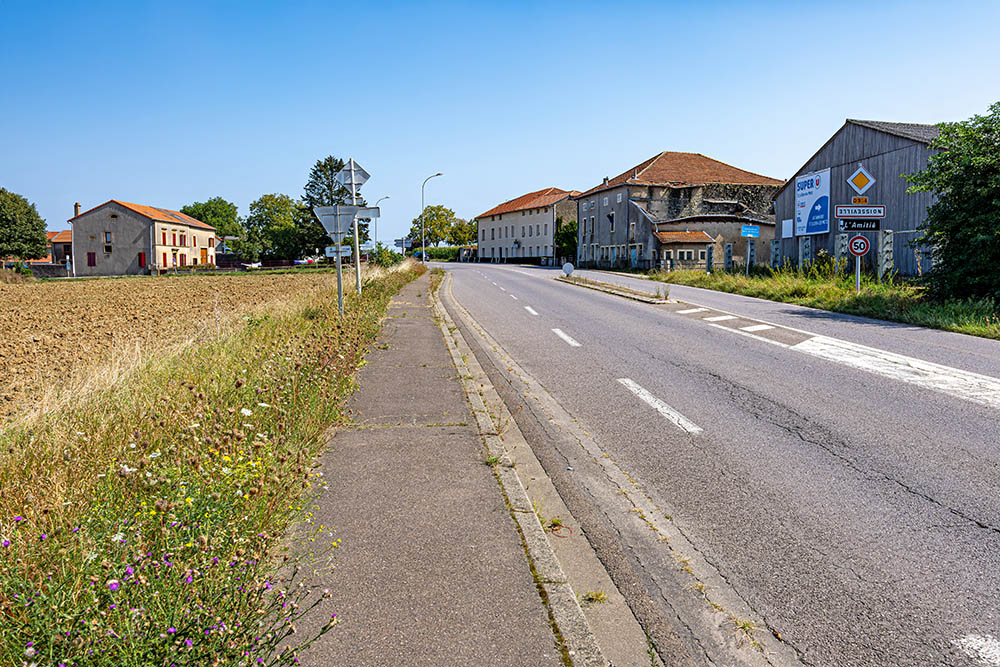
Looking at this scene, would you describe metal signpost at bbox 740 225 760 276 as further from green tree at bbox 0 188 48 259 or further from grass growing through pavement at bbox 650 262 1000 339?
green tree at bbox 0 188 48 259

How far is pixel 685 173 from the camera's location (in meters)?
58.4

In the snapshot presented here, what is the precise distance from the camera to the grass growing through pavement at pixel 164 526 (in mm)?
2270

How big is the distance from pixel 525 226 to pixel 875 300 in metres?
83.5

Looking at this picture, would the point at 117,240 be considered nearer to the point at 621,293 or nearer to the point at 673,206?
the point at 673,206

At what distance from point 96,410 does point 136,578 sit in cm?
327

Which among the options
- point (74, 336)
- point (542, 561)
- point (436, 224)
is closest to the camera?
point (542, 561)

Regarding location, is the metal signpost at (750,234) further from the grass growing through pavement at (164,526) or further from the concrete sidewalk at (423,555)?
the grass growing through pavement at (164,526)

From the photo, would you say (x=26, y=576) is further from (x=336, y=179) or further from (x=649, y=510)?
(x=336, y=179)

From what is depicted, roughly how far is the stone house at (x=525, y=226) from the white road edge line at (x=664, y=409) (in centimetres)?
7297

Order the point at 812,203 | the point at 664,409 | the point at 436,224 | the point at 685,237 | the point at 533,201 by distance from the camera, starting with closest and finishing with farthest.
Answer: the point at 664,409
the point at 812,203
the point at 685,237
the point at 533,201
the point at 436,224

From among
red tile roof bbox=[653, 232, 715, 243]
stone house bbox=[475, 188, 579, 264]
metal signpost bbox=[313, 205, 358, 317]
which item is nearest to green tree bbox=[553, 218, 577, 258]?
stone house bbox=[475, 188, 579, 264]

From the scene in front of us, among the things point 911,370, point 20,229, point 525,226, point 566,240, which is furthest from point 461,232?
point 911,370

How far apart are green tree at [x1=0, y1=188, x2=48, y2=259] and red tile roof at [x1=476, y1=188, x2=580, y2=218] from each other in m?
58.7

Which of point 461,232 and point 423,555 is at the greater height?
point 461,232
